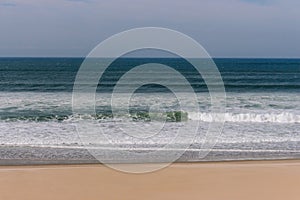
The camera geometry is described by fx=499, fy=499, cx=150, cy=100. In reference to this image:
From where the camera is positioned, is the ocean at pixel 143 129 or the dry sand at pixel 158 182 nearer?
the dry sand at pixel 158 182

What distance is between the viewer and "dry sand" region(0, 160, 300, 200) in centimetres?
657

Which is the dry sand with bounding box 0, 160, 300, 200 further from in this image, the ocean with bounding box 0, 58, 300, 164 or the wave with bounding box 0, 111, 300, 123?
the wave with bounding box 0, 111, 300, 123

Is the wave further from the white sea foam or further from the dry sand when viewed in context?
the dry sand

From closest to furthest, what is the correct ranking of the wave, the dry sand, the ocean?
1. the dry sand
2. the ocean
3. the wave

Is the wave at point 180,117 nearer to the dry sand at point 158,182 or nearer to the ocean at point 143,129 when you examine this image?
the ocean at point 143,129

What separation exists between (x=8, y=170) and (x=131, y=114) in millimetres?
8480

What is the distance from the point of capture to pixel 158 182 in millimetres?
7145

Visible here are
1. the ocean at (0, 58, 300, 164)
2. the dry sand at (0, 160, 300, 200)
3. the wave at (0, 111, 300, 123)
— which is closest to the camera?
the dry sand at (0, 160, 300, 200)

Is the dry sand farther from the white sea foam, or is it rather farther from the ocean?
the white sea foam

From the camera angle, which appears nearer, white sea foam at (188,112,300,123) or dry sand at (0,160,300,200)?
dry sand at (0,160,300,200)

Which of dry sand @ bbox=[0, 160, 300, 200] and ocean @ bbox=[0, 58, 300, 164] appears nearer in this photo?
dry sand @ bbox=[0, 160, 300, 200]

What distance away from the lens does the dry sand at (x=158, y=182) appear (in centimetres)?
657

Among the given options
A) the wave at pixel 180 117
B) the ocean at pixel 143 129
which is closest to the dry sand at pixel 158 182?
the ocean at pixel 143 129

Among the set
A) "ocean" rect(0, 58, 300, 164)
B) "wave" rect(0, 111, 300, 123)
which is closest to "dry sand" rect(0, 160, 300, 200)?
"ocean" rect(0, 58, 300, 164)
